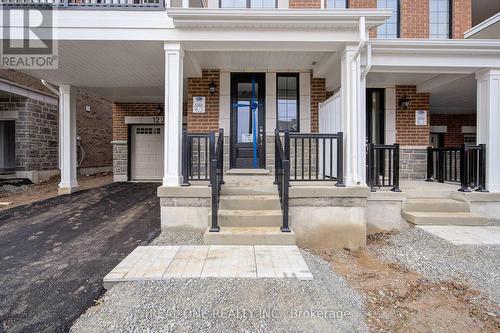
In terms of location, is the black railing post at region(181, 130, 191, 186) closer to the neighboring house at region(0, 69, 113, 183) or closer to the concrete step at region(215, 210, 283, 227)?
the concrete step at region(215, 210, 283, 227)

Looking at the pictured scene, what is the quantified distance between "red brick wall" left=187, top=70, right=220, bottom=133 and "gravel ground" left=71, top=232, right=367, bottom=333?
12.8 feet

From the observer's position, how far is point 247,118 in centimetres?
599

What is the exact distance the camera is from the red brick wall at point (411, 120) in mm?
6336

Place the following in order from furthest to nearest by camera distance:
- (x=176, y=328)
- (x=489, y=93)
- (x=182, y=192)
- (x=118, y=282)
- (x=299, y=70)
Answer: (x=299, y=70)
(x=489, y=93)
(x=182, y=192)
(x=118, y=282)
(x=176, y=328)

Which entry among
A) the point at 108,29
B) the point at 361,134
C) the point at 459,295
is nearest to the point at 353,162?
the point at 361,134

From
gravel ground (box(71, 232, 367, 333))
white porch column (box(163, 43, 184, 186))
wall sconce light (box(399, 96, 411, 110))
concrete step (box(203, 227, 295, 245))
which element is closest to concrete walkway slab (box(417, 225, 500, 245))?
gravel ground (box(71, 232, 367, 333))

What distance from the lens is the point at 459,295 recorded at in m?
2.61

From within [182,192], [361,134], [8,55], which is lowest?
[182,192]

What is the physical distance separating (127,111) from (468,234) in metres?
9.80

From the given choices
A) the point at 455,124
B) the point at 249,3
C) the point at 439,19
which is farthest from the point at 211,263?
the point at 455,124

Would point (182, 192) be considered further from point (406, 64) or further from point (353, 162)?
point (406, 64)

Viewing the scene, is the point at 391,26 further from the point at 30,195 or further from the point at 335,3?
the point at 30,195

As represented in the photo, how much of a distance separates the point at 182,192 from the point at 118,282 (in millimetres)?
1640

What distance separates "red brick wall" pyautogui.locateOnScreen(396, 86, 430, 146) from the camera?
249 inches
